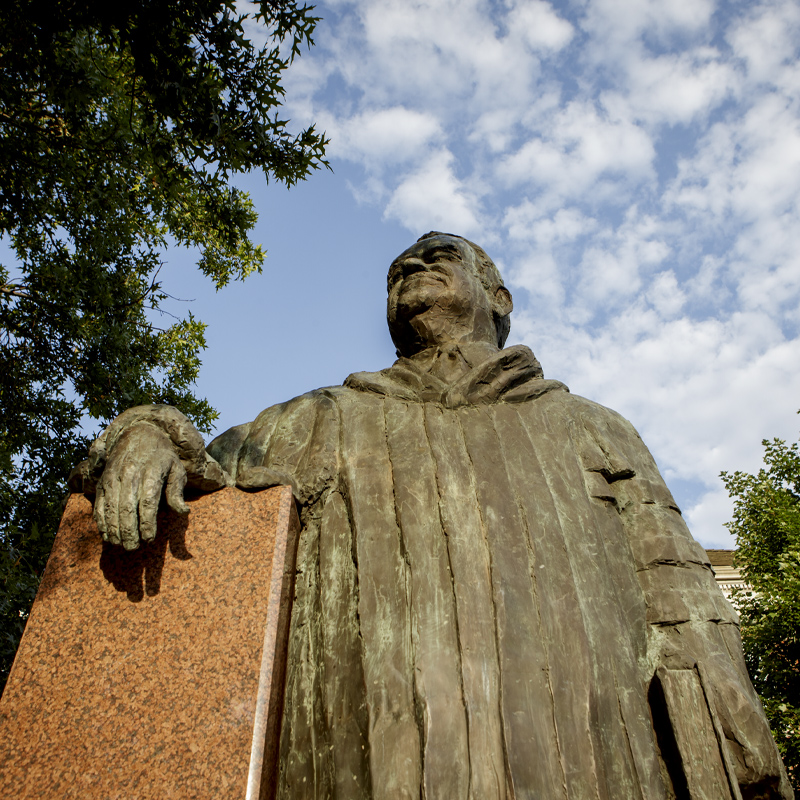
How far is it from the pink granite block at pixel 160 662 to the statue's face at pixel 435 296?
5.42 ft

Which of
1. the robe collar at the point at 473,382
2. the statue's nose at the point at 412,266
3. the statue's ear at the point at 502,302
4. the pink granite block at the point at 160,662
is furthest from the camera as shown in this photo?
the statue's ear at the point at 502,302

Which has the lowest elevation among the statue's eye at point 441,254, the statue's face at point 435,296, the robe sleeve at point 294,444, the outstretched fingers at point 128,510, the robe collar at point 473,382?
the outstretched fingers at point 128,510

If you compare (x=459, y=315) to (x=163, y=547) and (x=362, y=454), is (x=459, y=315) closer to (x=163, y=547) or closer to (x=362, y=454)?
(x=362, y=454)

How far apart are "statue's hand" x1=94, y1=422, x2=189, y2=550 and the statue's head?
186cm

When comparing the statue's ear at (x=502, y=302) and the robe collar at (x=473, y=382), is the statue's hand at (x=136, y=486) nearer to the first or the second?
the robe collar at (x=473, y=382)

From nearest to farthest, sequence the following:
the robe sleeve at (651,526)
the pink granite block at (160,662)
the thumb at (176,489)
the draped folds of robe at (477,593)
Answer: the pink granite block at (160,662)
the draped folds of robe at (477,593)
the thumb at (176,489)
the robe sleeve at (651,526)

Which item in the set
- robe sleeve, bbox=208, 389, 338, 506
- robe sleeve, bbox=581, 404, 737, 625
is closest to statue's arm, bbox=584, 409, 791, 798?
robe sleeve, bbox=581, 404, 737, 625

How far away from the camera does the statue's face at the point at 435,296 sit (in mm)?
4121

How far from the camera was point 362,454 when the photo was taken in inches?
125

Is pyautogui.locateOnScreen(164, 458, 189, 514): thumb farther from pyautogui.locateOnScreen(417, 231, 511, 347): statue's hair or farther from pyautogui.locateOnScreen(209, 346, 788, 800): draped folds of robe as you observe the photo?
pyautogui.locateOnScreen(417, 231, 511, 347): statue's hair

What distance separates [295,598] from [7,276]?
6786mm

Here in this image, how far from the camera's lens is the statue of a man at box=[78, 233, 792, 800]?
7.62 feet

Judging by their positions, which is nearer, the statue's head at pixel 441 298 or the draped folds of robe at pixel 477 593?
the draped folds of robe at pixel 477 593

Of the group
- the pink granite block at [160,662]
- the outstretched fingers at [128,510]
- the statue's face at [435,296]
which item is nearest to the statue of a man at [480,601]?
the outstretched fingers at [128,510]
